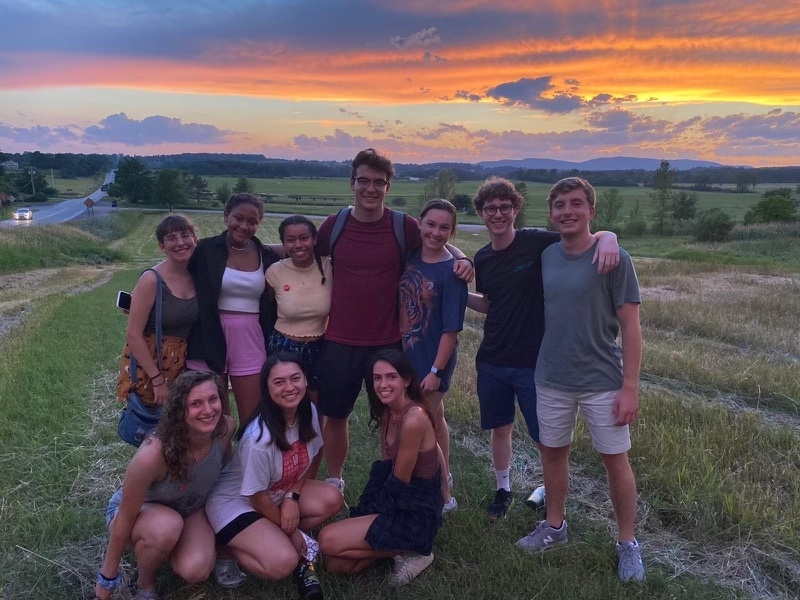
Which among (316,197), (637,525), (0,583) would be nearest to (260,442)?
(0,583)

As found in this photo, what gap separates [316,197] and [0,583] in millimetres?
79760

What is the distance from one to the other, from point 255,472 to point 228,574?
631 mm

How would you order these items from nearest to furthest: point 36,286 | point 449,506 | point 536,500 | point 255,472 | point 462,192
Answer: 1. point 255,472
2. point 449,506
3. point 536,500
4. point 36,286
5. point 462,192

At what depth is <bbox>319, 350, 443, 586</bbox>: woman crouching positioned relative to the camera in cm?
340

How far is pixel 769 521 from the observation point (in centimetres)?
391

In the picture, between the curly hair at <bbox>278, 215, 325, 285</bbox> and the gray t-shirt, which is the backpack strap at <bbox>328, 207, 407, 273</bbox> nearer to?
the curly hair at <bbox>278, 215, 325, 285</bbox>

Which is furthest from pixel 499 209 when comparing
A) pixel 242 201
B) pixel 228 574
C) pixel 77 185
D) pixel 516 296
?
pixel 77 185

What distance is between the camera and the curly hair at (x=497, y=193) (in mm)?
3707

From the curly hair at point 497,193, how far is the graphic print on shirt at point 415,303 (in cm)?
60

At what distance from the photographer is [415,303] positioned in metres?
3.83

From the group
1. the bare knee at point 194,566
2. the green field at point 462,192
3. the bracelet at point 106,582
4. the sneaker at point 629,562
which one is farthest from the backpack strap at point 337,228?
the green field at point 462,192


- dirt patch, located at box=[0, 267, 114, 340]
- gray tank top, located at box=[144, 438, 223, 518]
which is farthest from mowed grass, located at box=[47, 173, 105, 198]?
gray tank top, located at box=[144, 438, 223, 518]

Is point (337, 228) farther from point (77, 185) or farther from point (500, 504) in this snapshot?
point (77, 185)

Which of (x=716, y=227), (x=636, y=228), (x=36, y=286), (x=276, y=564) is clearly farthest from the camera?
(x=636, y=228)
